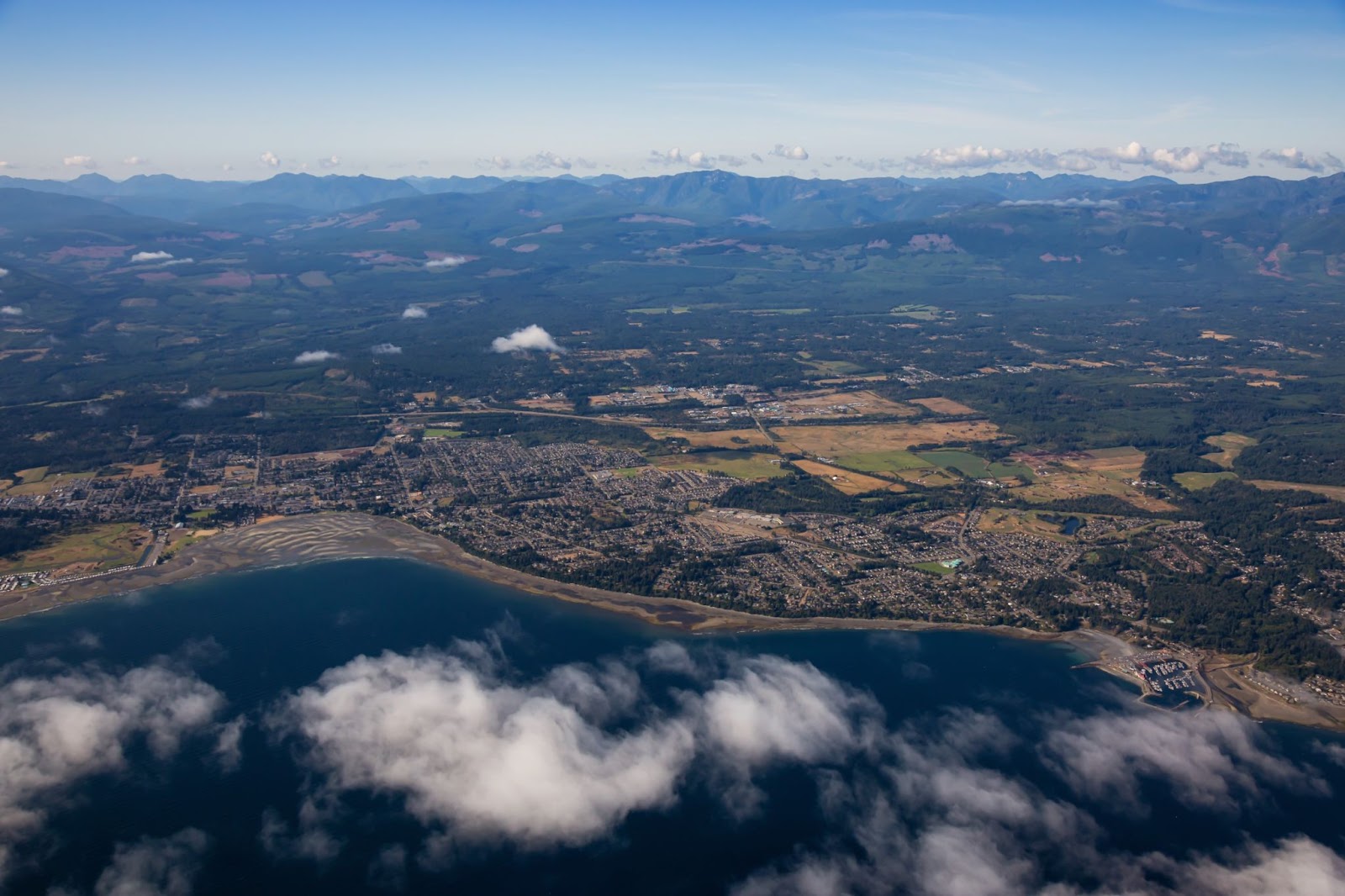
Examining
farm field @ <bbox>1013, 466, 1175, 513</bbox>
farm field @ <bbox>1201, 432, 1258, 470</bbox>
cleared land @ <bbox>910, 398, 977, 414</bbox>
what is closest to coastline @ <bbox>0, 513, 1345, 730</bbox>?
farm field @ <bbox>1013, 466, 1175, 513</bbox>

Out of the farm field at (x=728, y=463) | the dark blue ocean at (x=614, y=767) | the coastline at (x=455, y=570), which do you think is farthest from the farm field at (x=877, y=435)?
the dark blue ocean at (x=614, y=767)

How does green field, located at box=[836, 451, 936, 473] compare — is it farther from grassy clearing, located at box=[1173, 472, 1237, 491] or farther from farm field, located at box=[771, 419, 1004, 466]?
grassy clearing, located at box=[1173, 472, 1237, 491]

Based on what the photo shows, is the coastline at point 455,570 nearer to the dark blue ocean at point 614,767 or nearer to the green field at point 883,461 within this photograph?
the dark blue ocean at point 614,767

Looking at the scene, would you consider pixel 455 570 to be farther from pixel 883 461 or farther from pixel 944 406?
pixel 944 406

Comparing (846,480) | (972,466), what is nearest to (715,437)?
(846,480)

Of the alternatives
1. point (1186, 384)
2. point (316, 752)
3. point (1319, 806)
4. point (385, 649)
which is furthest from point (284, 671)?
point (1186, 384)

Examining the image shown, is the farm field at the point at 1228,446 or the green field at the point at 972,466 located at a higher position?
the farm field at the point at 1228,446
